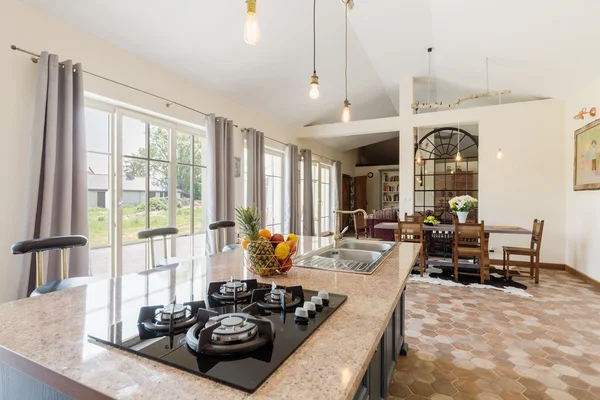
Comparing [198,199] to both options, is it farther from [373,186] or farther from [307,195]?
[373,186]

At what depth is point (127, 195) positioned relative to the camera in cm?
318

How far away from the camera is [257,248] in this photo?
1.31 metres

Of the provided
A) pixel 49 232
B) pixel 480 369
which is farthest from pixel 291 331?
pixel 49 232

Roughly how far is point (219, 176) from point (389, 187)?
27.6 feet

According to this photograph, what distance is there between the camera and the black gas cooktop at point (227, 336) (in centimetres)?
61

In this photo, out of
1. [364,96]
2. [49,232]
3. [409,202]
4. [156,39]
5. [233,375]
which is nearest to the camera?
[233,375]

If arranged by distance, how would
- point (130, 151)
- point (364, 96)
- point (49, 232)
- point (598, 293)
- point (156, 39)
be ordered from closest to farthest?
point (49, 232) < point (156, 39) < point (130, 151) < point (598, 293) < point (364, 96)

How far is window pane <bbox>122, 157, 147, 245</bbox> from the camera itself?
3164mm

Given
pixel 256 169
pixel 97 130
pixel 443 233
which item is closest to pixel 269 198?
pixel 256 169

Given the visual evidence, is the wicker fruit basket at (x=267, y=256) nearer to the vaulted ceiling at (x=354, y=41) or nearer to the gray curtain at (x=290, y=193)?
the vaulted ceiling at (x=354, y=41)

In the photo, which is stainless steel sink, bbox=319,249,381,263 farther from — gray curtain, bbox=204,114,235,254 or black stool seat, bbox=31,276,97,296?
gray curtain, bbox=204,114,235,254

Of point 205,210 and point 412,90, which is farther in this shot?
point 412,90

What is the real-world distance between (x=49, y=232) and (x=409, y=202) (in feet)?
16.8

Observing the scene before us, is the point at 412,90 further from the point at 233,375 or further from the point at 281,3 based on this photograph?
the point at 233,375
